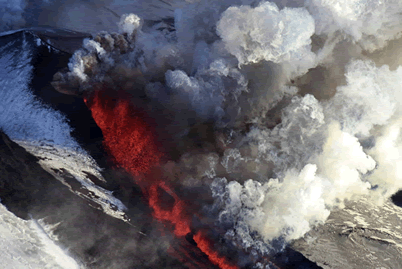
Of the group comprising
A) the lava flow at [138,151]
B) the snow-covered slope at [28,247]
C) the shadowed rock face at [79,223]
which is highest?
the lava flow at [138,151]

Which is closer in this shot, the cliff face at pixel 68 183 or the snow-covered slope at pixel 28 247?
the snow-covered slope at pixel 28 247

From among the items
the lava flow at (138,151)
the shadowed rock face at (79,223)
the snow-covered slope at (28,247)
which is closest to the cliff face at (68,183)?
the shadowed rock face at (79,223)

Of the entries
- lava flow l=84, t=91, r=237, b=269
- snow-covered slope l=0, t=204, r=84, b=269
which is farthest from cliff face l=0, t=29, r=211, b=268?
lava flow l=84, t=91, r=237, b=269

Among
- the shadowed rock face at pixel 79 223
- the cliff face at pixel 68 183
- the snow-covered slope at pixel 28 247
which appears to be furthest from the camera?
the cliff face at pixel 68 183

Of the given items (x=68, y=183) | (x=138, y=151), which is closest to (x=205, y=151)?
(x=138, y=151)

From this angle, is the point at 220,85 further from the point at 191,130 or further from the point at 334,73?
the point at 334,73

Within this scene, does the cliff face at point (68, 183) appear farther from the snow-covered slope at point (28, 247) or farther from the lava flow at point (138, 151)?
the lava flow at point (138, 151)

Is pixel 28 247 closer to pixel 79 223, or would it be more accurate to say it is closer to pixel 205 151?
pixel 79 223

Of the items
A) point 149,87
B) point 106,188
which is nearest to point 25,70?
point 149,87
